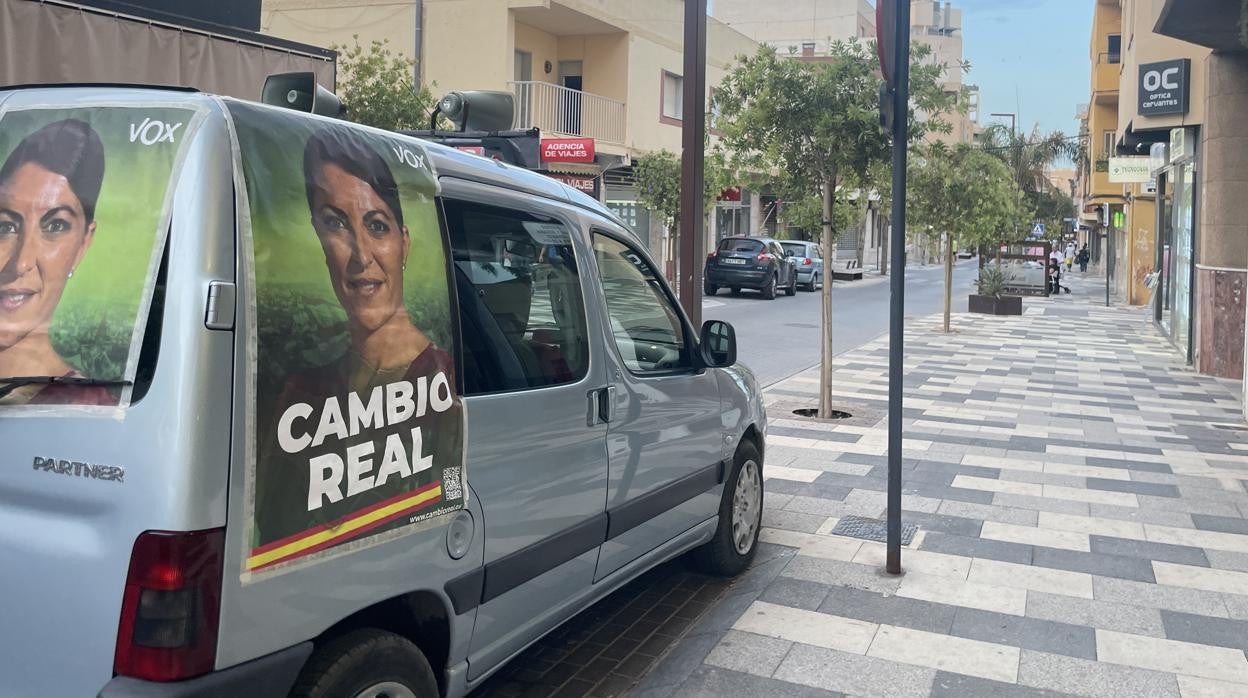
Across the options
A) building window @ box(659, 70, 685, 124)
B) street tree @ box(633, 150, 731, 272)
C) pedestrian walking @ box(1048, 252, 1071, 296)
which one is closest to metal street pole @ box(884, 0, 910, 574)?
street tree @ box(633, 150, 731, 272)

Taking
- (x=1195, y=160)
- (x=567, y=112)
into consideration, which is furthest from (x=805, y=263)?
(x=1195, y=160)

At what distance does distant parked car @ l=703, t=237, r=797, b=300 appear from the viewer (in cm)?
2888

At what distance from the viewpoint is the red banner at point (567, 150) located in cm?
2212

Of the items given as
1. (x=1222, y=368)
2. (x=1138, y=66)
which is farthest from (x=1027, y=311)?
(x=1222, y=368)

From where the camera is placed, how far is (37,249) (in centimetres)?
235

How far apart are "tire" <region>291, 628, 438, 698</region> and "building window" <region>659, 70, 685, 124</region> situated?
1094 inches

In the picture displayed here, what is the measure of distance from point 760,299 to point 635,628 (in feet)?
81.8

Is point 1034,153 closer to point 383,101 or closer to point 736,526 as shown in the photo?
point 383,101

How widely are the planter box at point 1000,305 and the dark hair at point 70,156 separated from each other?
24140 mm

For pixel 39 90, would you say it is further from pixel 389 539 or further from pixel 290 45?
pixel 290 45

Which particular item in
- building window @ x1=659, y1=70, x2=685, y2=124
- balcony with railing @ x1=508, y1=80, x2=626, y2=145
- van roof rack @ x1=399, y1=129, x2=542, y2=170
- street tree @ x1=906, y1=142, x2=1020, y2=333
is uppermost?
building window @ x1=659, y1=70, x2=685, y2=124

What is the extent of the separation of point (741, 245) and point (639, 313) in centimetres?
2509

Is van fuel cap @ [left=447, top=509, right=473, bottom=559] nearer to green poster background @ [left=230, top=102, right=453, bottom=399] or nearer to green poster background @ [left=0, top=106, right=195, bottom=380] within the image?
green poster background @ [left=230, top=102, right=453, bottom=399]

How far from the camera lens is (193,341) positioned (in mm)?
2223
